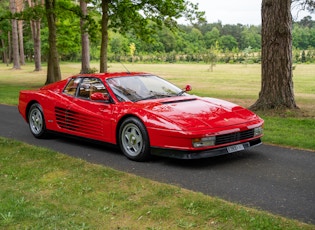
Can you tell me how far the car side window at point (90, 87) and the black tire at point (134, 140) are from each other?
0.95 metres

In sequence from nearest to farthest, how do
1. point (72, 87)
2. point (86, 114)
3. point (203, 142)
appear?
point (203, 142), point (86, 114), point (72, 87)

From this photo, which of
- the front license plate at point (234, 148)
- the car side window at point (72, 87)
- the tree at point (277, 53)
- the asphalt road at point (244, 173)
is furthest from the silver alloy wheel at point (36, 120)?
the tree at point (277, 53)

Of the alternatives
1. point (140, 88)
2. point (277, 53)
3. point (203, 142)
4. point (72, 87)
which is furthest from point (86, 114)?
point (277, 53)

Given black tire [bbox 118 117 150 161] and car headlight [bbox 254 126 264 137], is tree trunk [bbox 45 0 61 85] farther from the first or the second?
car headlight [bbox 254 126 264 137]

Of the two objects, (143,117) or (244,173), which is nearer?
(244,173)

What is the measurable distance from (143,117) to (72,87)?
218 cm

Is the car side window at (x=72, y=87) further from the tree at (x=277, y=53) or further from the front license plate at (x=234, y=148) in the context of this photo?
the tree at (x=277, y=53)

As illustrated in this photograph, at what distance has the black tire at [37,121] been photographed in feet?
28.2

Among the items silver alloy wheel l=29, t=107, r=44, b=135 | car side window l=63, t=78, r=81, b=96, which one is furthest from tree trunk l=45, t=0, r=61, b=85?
car side window l=63, t=78, r=81, b=96

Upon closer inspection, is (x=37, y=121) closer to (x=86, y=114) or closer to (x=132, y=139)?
(x=86, y=114)

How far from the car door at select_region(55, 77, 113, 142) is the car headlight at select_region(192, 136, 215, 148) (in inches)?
62.5

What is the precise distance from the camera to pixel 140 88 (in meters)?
7.52

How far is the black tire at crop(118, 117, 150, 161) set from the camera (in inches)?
257

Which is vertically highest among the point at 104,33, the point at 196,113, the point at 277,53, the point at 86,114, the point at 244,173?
the point at 104,33
